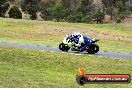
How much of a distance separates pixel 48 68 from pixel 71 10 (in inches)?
2606

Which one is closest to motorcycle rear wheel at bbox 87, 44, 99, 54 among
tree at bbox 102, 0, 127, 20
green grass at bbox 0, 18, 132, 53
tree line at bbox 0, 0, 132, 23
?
green grass at bbox 0, 18, 132, 53

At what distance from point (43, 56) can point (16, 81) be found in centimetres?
799

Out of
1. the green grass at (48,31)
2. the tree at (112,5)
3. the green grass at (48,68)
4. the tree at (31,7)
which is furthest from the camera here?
the tree at (112,5)

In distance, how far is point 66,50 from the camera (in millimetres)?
27375

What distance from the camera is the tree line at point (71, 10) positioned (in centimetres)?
7650

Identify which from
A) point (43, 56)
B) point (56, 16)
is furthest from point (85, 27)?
point (43, 56)

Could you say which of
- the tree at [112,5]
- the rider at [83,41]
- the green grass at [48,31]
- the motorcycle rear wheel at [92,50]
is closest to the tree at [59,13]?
the tree at [112,5]

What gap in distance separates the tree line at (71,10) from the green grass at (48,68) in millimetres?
47367

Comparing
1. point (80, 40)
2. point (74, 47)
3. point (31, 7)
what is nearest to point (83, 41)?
point (80, 40)

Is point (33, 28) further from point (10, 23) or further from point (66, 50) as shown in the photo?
point (66, 50)

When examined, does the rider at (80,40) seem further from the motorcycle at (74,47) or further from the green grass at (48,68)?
the green grass at (48,68)

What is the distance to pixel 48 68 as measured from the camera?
20562 millimetres

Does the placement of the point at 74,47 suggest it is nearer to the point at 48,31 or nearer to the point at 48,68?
the point at 48,68

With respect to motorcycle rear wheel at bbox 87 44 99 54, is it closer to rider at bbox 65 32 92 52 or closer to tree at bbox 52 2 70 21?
rider at bbox 65 32 92 52
